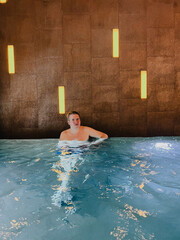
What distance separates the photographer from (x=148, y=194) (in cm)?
245

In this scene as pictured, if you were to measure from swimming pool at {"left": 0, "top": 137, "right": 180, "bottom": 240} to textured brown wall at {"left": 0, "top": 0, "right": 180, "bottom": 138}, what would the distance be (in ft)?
5.43

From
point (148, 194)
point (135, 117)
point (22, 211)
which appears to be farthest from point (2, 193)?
point (135, 117)

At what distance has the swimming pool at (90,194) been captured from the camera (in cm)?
183

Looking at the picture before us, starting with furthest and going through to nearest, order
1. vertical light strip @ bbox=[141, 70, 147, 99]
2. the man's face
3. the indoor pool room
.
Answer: vertical light strip @ bbox=[141, 70, 147, 99], the indoor pool room, the man's face

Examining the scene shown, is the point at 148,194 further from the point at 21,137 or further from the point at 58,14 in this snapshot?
the point at 58,14

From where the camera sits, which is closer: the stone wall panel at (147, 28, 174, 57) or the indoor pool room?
the indoor pool room

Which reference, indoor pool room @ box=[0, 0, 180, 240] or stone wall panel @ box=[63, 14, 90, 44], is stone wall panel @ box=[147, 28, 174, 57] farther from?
stone wall panel @ box=[63, 14, 90, 44]

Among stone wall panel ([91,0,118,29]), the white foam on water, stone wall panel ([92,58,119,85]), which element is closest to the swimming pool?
the white foam on water

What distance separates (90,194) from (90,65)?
3958 mm

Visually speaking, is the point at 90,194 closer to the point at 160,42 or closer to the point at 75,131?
the point at 75,131

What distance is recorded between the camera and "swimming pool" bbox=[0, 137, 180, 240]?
183cm

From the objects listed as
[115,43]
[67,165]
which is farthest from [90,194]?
[115,43]

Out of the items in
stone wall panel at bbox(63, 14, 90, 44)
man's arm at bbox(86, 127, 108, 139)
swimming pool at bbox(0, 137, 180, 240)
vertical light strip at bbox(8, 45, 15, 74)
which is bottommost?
swimming pool at bbox(0, 137, 180, 240)

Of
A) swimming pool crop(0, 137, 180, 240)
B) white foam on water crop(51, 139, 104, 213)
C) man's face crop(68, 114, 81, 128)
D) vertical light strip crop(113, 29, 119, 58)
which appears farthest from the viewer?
vertical light strip crop(113, 29, 119, 58)
